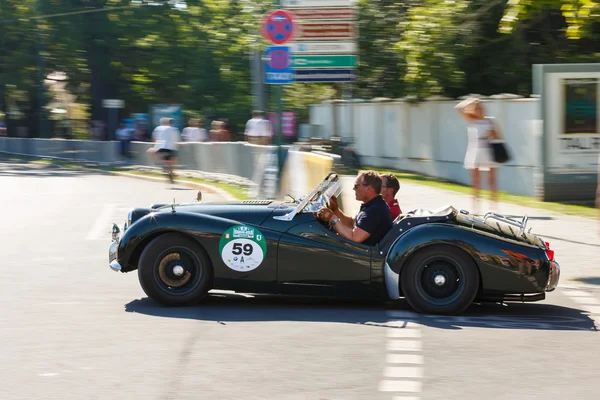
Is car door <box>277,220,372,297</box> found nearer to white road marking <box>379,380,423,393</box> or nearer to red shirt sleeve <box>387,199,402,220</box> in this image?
red shirt sleeve <box>387,199,402,220</box>

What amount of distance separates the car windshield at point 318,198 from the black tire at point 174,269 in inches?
28.6

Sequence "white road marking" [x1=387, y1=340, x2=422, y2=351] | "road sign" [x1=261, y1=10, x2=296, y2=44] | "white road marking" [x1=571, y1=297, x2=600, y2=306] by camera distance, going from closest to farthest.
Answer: "white road marking" [x1=387, y1=340, x2=422, y2=351]
"white road marking" [x1=571, y1=297, x2=600, y2=306]
"road sign" [x1=261, y1=10, x2=296, y2=44]

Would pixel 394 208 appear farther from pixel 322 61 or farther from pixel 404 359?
pixel 322 61

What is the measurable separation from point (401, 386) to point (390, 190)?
3386 millimetres

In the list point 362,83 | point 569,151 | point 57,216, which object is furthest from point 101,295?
point 362,83

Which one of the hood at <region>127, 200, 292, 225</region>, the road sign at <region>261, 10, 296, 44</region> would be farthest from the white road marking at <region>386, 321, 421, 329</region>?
the road sign at <region>261, 10, 296, 44</region>

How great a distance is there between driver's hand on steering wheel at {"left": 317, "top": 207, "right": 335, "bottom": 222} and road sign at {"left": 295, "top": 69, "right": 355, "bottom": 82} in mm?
8294

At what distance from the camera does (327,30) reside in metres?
16.6

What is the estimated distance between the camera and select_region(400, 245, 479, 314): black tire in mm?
8016

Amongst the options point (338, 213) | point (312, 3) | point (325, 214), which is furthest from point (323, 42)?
point (325, 214)

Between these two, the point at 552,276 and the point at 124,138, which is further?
the point at 124,138

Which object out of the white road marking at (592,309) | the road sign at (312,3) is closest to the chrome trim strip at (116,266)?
the white road marking at (592,309)

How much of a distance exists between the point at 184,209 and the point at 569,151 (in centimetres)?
1047

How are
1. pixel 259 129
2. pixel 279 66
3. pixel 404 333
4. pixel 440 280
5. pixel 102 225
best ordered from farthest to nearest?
pixel 259 129
pixel 102 225
pixel 279 66
pixel 440 280
pixel 404 333
